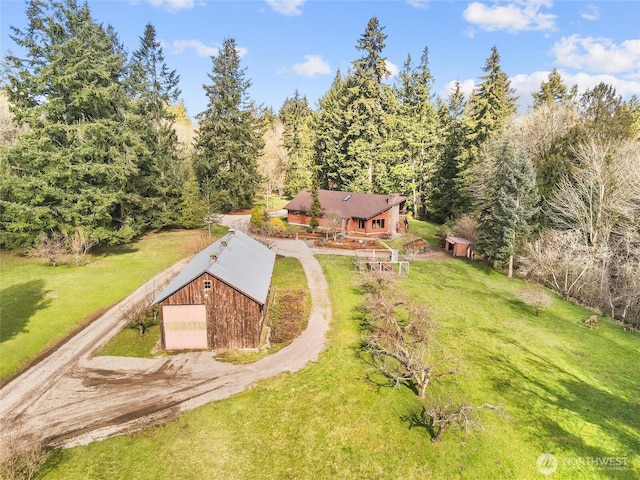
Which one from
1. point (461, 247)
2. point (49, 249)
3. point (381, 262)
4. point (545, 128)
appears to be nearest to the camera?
point (49, 249)

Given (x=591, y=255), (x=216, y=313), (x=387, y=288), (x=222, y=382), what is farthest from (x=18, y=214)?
(x=591, y=255)

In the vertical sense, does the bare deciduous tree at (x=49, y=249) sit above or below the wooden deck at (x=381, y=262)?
above

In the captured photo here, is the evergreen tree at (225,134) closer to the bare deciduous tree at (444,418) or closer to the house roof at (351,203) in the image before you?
the house roof at (351,203)

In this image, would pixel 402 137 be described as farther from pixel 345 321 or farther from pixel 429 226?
pixel 345 321

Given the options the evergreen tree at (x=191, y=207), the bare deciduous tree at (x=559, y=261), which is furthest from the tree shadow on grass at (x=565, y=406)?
the evergreen tree at (x=191, y=207)

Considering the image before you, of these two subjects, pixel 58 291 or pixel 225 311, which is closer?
pixel 225 311

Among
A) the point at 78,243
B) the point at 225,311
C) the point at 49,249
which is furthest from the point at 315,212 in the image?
the point at 225,311

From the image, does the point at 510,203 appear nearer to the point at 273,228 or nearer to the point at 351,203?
the point at 351,203
